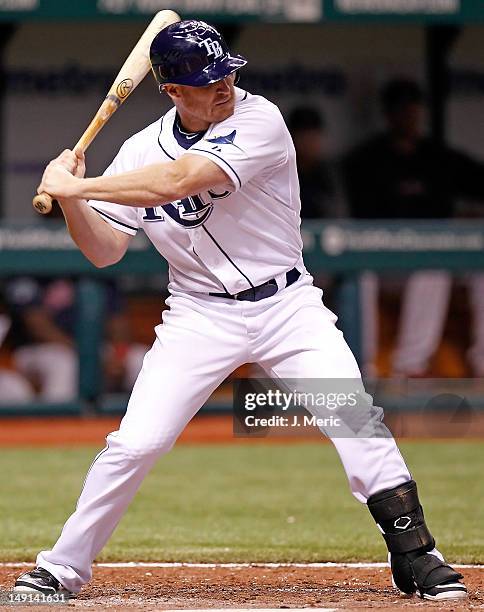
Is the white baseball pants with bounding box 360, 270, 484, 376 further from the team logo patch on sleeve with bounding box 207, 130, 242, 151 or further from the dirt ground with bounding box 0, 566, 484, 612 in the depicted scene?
the team logo patch on sleeve with bounding box 207, 130, 242, 151

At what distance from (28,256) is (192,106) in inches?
184

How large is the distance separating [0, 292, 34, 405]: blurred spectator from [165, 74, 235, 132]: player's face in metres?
4.76

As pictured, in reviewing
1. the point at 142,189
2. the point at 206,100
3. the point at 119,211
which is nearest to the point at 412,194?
the point at 119,211

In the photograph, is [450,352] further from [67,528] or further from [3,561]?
[67,528]

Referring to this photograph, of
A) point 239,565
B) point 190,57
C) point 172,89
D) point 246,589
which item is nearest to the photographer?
point 190,57

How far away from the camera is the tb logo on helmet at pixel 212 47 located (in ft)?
12.9

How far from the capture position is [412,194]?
9.34m

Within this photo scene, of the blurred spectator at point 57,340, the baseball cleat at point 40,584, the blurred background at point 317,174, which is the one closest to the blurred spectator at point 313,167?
the blurred background at point 317,174

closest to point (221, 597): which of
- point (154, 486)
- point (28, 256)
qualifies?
point (154, 486)

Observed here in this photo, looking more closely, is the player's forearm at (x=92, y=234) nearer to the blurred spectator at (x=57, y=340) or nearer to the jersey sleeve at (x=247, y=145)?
the jersey sleeve at (x=247, y=145)

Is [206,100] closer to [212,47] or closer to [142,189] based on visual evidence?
[212,47]

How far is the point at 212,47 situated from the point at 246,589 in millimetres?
1700

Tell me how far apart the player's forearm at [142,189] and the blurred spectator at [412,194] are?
495 cm

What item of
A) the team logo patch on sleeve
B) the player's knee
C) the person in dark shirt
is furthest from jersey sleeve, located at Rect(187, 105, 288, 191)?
the person in dark shirt
